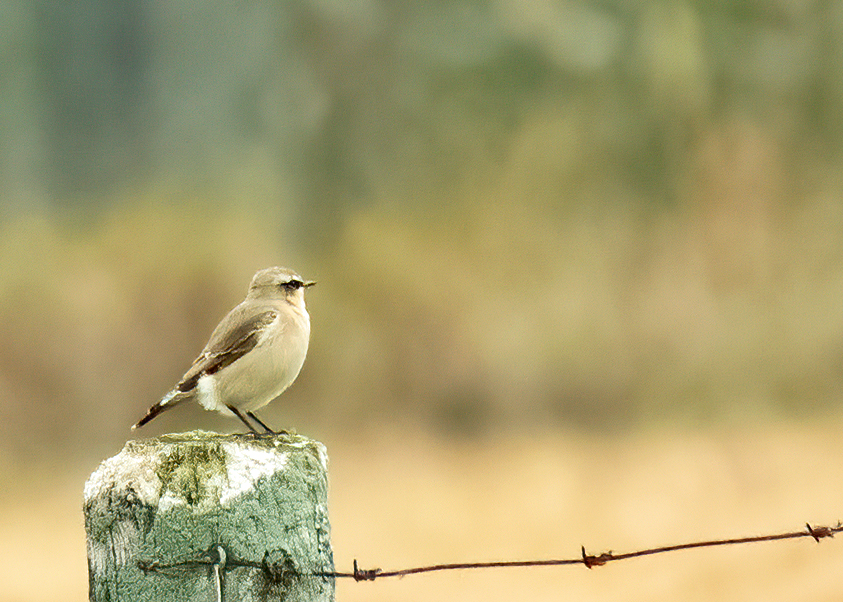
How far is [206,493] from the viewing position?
4.83 feet

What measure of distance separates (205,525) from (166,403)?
65cm

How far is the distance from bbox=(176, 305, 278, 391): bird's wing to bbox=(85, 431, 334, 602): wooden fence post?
21.1 inches

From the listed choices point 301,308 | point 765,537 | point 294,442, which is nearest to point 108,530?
point 294,442

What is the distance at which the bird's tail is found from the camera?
203 centimetres

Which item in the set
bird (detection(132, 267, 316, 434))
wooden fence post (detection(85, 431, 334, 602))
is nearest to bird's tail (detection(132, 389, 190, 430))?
bird (detection(132, 267, 316, 434))

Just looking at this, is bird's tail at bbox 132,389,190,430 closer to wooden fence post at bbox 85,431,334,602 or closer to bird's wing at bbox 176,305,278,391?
bird's wing at bbox 176,305,278,391

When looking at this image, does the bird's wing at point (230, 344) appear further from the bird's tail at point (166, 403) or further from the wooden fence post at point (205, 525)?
the wooden fence post at point (205, 525)

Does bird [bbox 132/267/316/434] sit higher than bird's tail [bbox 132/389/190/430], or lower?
higher

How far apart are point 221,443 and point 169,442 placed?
12cm

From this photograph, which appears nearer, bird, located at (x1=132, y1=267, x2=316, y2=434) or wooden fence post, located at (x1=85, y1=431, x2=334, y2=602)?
wooden fence post, located at (x1=85, y1=431, x2=334, y2=602)

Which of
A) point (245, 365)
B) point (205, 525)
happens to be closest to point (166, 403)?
point (245, 365)

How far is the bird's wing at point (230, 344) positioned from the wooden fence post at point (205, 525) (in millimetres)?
537

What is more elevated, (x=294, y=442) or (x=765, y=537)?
(x=294, y=442)

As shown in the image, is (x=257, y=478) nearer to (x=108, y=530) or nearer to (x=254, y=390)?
(x=108, y=530)
